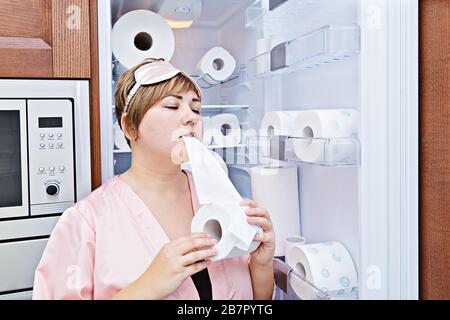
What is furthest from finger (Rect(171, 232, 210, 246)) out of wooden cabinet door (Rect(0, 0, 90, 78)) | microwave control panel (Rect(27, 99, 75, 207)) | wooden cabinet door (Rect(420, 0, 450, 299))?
wooden cabinet door (Rect(420, 0, 450, 299))

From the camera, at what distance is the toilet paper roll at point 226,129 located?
909 mm

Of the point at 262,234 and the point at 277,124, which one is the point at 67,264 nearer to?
the point at 262,234

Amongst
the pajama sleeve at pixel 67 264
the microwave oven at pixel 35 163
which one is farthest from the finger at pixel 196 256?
the microwave oven at pixel 35 163

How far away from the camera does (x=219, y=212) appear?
0.78 metres

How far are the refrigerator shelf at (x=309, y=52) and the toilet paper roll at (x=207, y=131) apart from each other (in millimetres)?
159

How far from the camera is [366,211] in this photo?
0.90m

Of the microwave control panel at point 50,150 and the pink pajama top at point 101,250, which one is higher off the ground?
the microwave control panel at point 50,150

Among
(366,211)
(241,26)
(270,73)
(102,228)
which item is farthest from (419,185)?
(102,228)

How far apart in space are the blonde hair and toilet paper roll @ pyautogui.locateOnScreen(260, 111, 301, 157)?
20 cm

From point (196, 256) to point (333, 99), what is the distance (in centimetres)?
44

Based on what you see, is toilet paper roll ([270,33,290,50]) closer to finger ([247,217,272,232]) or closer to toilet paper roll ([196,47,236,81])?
toilet paper roll ([196,47,236,81])

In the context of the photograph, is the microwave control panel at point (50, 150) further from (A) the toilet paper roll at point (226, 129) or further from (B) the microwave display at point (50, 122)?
(A) the toilet paper roll at point (226, 129)

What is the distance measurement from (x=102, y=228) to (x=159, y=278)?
0.14 meters

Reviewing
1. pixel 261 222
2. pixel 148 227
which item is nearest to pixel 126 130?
pixel 148 227
